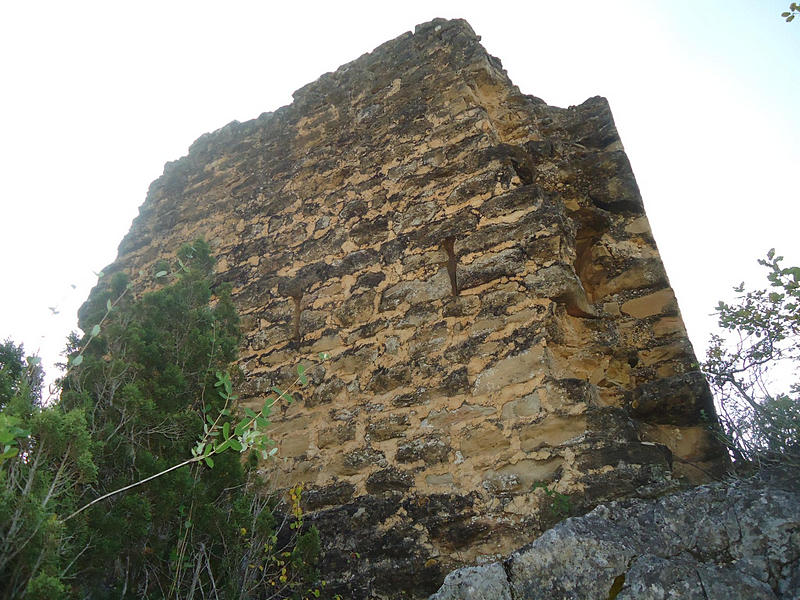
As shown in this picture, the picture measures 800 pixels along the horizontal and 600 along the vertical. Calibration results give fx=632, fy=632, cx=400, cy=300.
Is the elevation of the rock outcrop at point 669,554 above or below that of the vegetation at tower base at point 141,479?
below

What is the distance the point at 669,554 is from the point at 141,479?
180 cm

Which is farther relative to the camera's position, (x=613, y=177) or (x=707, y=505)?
(x=613, y=177)

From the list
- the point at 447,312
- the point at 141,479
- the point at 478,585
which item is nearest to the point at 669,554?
the point at 478,585

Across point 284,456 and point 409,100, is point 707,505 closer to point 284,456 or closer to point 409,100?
point 284,456

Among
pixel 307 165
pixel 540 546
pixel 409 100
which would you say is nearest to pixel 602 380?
pixel 540 546

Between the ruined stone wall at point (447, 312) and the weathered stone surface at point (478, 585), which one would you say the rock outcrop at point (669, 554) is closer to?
the weathered stone surface at point (478, 585)

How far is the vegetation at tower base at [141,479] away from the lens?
5.77 feet

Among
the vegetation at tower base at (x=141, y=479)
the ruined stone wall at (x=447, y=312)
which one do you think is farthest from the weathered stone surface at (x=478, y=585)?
the vegetation at tower base at (x=141, y=479)

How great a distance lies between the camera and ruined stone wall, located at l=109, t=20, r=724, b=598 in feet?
8.75

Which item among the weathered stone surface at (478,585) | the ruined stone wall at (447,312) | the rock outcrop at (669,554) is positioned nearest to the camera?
the rock outcrop at (669,554)

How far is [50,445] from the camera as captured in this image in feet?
6.07

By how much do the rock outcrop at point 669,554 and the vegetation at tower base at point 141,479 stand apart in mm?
980

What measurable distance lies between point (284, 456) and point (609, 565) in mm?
1991

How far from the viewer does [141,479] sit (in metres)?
2.32
